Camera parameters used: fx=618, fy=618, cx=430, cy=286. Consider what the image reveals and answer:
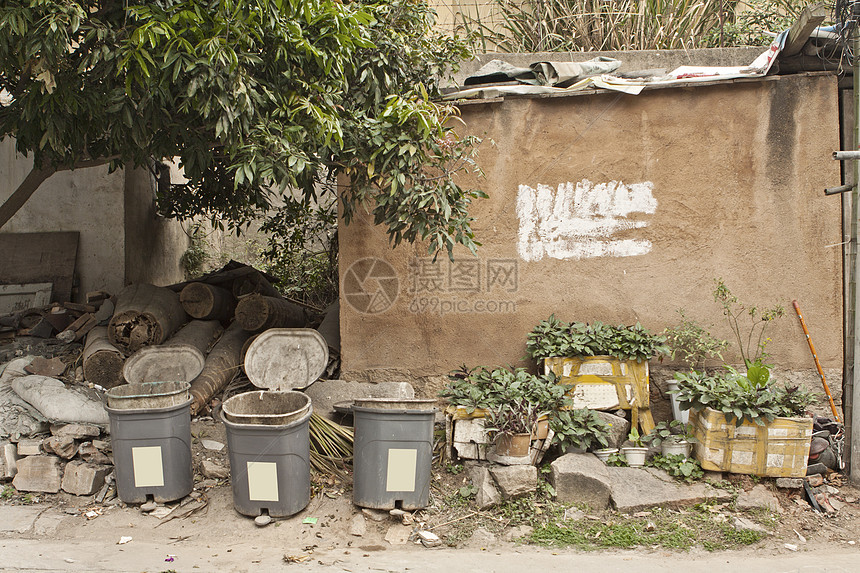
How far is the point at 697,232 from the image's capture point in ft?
18.0

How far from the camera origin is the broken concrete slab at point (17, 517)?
4281 millimetres

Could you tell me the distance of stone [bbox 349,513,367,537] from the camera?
13.9ft

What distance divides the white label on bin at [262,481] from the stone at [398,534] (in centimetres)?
82

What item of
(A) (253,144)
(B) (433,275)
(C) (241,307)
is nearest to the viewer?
(A) (253,144)

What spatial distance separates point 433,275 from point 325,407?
153 cm

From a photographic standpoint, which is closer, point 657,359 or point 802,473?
point 802,473

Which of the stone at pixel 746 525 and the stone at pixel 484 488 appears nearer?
the stone at pixel 746 525

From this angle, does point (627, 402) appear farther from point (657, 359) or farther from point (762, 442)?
point (762, 442)

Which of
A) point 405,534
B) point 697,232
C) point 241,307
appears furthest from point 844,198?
point 241,307

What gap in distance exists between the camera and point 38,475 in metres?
4.75

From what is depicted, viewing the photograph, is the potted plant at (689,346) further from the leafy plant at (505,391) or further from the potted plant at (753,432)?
the leafy plant at (505,391)

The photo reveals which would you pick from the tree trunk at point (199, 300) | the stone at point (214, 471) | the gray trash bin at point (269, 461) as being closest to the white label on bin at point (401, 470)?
the gray trash bin at point (269, 461)

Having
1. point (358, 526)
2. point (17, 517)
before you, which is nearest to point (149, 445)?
point (17, 517)

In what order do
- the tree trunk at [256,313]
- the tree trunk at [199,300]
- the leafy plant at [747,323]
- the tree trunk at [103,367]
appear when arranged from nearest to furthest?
1. the leafy plant at [747,323]
2. the tree trunk at [103,367]
3. the tree trunk at [256,313]
4. the tree trunk at [199,300]
